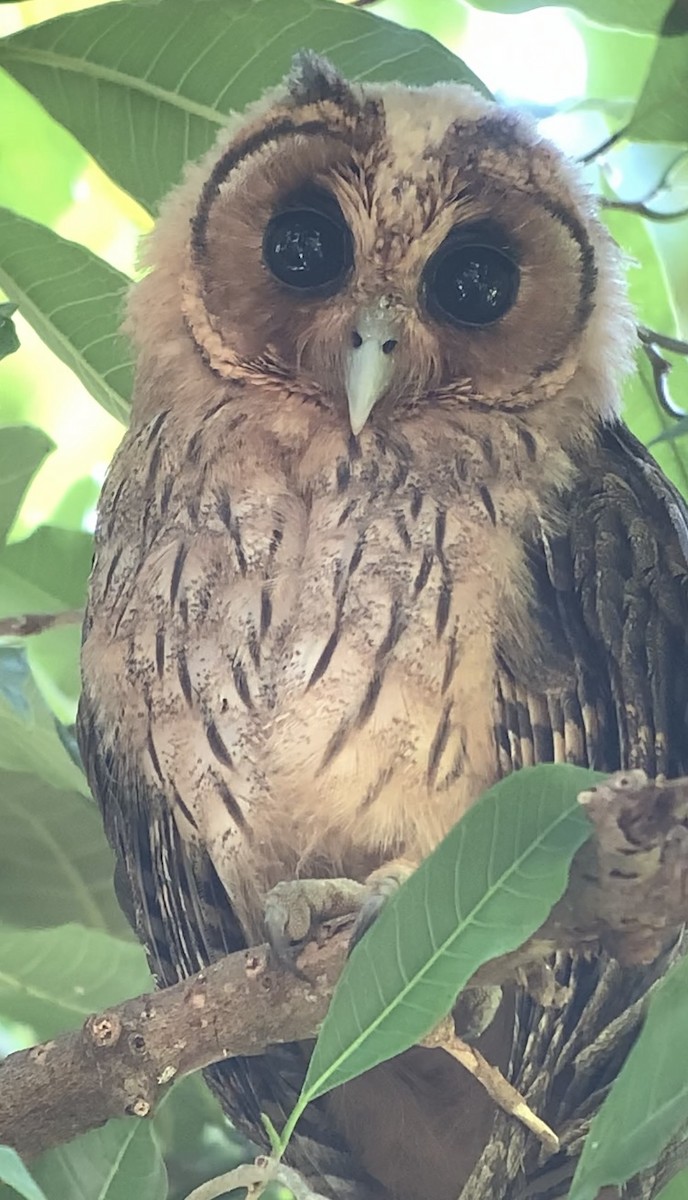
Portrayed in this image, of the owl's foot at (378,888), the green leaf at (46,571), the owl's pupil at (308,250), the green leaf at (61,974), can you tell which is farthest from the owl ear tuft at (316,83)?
the green leaf at (61,974)

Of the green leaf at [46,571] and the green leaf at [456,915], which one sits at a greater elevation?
the green leaf at [46,571]

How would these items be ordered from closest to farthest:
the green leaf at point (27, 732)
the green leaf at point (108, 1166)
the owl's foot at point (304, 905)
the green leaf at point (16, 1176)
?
the green leaf at point (16, 1176)
the green leaf at point (108, 1166)
the owl's foot at point (304, 905)
the green leaf at point (27, 732)

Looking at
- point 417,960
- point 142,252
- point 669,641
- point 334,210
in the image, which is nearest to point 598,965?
point 669,641

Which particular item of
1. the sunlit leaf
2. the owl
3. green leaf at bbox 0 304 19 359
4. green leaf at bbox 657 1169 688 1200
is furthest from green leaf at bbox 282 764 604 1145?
the sunlit leaf

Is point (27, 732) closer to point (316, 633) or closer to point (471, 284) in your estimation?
point (316, 633)

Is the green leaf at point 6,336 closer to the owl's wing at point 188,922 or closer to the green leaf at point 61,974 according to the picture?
→ the owl's wing at point 188,922

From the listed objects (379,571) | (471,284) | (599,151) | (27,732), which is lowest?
(27,732)

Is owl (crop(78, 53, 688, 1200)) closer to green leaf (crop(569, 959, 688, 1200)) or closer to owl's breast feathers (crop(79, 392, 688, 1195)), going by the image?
owl's breast feathers (crop(79, 392, 688, 1195))

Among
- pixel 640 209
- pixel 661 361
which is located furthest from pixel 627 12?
pixel 661 361
